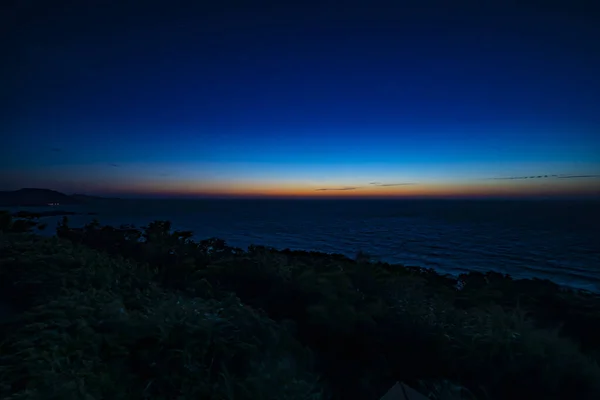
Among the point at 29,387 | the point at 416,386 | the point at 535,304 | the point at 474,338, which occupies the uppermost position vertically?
the point at 29,387

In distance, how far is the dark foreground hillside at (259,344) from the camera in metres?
2.51

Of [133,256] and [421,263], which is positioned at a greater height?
[133,256]

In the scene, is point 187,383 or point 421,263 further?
point 421,263

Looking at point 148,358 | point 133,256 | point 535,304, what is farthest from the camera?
point 133,256

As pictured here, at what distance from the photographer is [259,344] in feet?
10.3

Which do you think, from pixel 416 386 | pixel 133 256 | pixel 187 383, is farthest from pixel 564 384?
pixel 133 256

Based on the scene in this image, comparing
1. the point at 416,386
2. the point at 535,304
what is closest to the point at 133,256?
the point at 416,386

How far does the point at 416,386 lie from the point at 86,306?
10.8 ft

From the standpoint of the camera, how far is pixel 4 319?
10.4ft

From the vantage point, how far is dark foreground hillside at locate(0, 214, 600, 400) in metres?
2.51

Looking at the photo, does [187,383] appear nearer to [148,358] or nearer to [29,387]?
[148,358]

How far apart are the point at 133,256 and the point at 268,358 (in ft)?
19.8

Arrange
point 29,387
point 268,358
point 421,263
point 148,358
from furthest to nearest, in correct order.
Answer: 1. point 421,263
2. point 268,358
3. point 148,358
4. point 29,387

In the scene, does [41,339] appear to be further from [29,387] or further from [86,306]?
[29,387]
